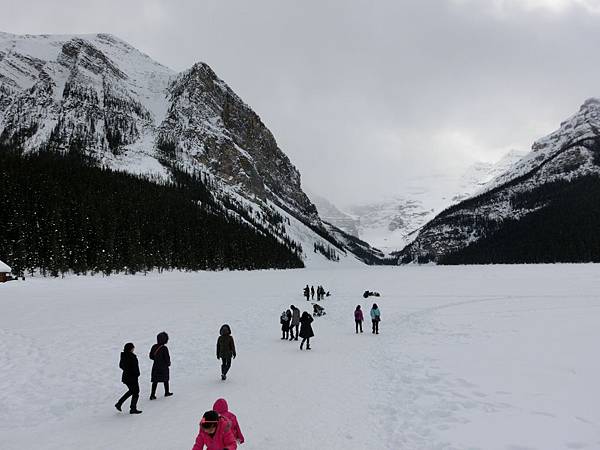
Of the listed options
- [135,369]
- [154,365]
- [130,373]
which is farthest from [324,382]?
[130,373]

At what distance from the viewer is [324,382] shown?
13984 mm

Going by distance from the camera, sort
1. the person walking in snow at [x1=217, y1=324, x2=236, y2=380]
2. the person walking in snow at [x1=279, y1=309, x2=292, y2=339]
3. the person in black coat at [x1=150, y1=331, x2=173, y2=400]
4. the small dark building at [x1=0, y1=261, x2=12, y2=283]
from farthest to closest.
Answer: the small dark building at [x1=0, y1=261, x2=12, y2=283] < the person walking in snow at [x1=279, y1=309, x2=292, y2=339] < the person walking in snow at [x1=217, y1=324, x2=236, y2=380] < the person in black coat at [x1=150, y1=331, x2=173, y2=400]

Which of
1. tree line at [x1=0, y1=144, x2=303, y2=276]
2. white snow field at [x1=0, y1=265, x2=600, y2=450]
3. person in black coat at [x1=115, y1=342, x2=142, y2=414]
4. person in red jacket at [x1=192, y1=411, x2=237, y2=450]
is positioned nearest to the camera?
person in red jacket at [x1=192, y1=411, x2=237, y2=450]

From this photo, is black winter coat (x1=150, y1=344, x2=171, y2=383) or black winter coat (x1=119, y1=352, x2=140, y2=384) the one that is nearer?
black winter coat (x1=119, y1=352, x2=140, y2=384)

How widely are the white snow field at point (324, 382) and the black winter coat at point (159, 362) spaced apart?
75 centimetres

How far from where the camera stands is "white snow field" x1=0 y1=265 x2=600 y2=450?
930 cm

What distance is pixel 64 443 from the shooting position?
909 centimetres

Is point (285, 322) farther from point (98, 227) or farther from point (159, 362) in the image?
point (98, 227)

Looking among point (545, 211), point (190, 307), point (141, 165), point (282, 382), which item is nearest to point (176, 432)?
point (282, 382)

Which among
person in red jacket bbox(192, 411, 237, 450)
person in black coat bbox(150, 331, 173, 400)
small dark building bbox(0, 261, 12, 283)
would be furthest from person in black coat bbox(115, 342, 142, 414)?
small dark building bbox(0, 261, 12, 283)

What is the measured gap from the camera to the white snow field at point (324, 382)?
9.30 metres

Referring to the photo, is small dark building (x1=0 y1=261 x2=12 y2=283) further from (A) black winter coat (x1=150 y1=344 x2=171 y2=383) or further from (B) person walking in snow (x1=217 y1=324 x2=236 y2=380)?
(A) black winter coat (x1=150 y1=344 x2=171 y2=383)

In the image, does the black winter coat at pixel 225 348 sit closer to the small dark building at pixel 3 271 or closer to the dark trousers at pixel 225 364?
the dark trousers at pixel 225 364

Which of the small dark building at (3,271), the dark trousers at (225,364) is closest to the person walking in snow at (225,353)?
the dark trousers at (225,364)
